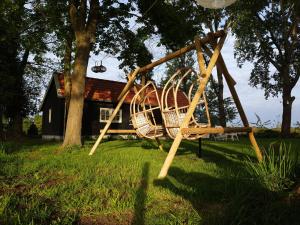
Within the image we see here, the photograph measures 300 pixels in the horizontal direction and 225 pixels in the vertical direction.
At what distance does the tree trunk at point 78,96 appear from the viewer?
1343 cm

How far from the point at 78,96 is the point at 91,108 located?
16.3 metres

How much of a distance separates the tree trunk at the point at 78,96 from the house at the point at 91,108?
14394 mm

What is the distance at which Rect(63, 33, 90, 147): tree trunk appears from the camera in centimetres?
1343

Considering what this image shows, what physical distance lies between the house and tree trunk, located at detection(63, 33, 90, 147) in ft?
47.2

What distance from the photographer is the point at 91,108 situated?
29.8 metres

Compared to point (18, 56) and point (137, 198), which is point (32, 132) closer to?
point (18, 56)

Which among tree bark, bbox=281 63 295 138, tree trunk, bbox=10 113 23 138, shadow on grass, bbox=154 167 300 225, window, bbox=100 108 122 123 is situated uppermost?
tree bark, bbox=281 63 295 138

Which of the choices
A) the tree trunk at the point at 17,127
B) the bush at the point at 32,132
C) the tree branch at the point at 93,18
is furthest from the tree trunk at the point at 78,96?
the bush at the point at 32,132

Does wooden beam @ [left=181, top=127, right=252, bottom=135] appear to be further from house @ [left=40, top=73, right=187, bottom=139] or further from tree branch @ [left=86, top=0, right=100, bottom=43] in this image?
house @ [left=40, top=73, right=187, bottom=139]

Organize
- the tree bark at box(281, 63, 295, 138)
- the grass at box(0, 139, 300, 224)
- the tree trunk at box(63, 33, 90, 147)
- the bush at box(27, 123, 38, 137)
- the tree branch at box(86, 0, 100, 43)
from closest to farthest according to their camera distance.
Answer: the grass at box(0, 139, 300, 224)
the tree trunk at box(63, 33, 90, 147)
the tree branch at box(86, 0, 100, 43)
the tree bark at box(281, 63, 295, 138)
the bush at box(27, 123, 38, 137)

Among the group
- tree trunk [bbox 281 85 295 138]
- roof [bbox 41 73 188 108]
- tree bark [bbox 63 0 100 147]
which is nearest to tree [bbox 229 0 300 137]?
tree trunk [bbox 281 85 295 138]

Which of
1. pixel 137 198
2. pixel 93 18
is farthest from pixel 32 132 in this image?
pixel 137 198

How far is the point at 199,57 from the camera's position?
19.8 ft

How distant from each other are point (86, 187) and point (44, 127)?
2998cm
